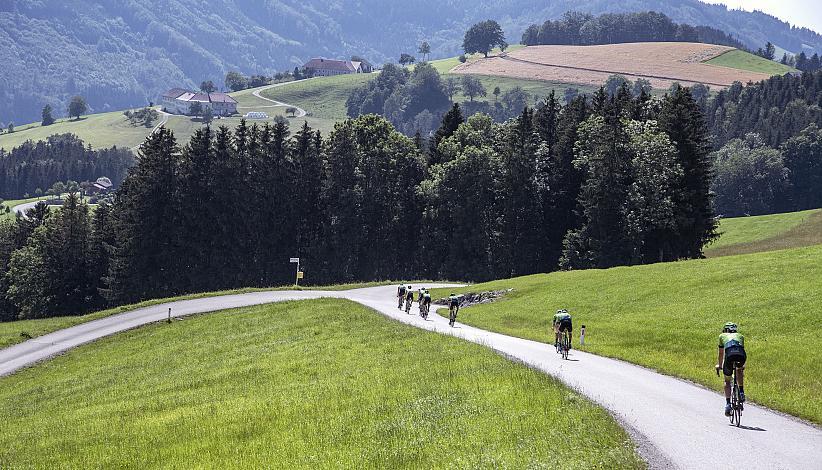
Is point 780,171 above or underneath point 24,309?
above

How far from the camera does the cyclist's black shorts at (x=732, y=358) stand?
2130cm

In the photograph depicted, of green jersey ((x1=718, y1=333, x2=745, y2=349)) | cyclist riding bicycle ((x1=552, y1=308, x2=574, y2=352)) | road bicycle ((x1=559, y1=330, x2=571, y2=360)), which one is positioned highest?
green jersey ((x1=718, y1=333, x2=745, y2=349))

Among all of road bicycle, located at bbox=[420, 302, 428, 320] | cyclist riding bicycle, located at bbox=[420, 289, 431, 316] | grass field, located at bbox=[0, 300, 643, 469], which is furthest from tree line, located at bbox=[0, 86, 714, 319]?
grass field, located at bbox=[0, 300, 643, 469]

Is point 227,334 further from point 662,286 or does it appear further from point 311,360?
point 662,286

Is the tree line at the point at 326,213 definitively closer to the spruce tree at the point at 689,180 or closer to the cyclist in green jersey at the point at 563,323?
the spruce tree at the point at 689,180

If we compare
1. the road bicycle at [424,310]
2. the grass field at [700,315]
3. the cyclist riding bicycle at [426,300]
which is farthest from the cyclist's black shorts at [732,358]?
the road bicycle at [424,310]

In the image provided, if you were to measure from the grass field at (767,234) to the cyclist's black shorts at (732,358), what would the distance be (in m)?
83.1

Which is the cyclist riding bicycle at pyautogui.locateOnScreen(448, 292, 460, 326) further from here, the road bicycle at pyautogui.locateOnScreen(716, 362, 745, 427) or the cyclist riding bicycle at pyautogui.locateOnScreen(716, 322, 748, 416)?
the road bicycle at pyautogui.locateOnScreen(716, 362, 745, 427)

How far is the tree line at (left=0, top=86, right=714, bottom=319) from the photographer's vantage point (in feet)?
337

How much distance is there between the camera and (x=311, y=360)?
34500 millimetres

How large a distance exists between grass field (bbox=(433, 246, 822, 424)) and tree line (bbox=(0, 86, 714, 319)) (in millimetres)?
35908

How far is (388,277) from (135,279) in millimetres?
32890

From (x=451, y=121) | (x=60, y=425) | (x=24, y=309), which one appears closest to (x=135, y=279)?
(x=24, y=309)

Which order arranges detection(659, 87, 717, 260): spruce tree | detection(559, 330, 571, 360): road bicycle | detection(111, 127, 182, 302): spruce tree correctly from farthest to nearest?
detection(111, 127, 182, 302): spruce tree < detection(659, 87, 717, 260): spruce tree < detection(559, 330, 571, 360): road bicycle
